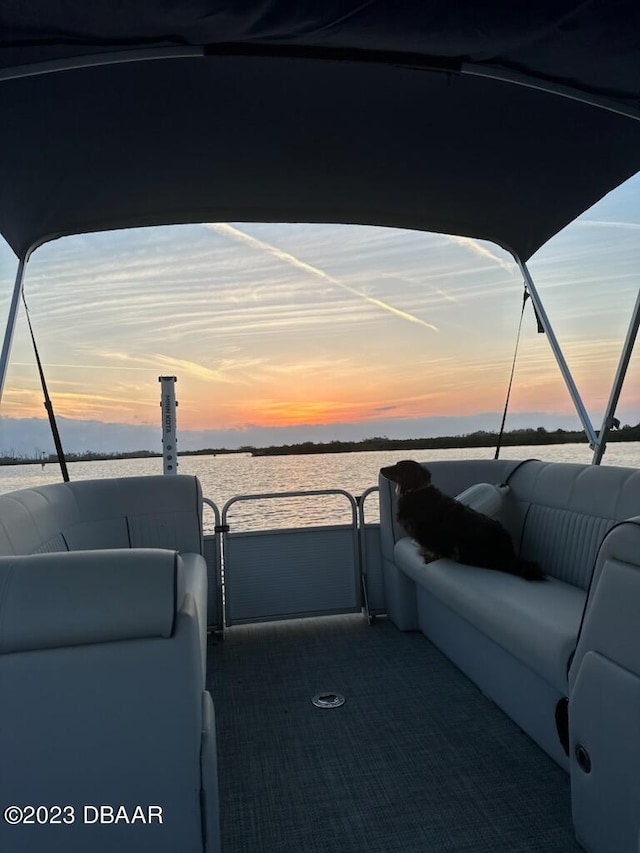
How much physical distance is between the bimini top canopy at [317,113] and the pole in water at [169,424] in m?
1.07

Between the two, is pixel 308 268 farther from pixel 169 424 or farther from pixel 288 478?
pixel 169 424

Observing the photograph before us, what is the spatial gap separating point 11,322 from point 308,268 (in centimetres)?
425

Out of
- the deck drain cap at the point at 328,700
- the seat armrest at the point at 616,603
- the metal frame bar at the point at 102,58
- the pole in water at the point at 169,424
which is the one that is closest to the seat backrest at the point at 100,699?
the seat armrest at the point at 616,603

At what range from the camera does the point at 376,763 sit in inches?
84.6

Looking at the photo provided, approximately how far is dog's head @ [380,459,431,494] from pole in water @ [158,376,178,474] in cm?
158

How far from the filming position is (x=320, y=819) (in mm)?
1841

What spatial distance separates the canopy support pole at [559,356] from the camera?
3.68 meters

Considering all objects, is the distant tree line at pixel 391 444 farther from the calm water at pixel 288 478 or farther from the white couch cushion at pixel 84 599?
the white couch cushion at pixel 84 599

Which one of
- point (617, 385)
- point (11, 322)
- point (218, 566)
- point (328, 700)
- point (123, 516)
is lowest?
point (328, 700)

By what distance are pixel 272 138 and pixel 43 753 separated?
2.59 m

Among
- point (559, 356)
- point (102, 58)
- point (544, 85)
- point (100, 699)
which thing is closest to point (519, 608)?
point (100, 699)

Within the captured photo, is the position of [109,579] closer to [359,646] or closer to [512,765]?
[512,765]

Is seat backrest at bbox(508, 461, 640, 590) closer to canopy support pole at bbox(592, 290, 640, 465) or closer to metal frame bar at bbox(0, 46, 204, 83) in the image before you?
canopy support pole at bbox(592, 290, 640, 465)

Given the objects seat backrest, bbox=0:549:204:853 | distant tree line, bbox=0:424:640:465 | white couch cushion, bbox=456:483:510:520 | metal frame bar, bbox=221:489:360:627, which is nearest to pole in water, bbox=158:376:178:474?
distant tree line, bbox=0:424:640:465
